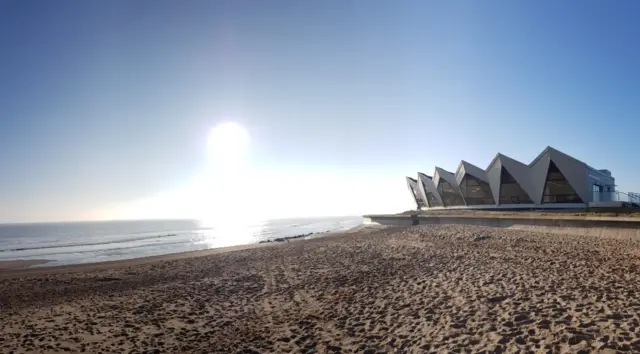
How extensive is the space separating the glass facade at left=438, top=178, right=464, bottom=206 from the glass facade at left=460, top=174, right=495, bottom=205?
3.68 m

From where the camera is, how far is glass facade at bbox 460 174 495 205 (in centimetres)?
4691

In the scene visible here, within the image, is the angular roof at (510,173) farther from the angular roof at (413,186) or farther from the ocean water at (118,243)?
the angular roof at (413,186)

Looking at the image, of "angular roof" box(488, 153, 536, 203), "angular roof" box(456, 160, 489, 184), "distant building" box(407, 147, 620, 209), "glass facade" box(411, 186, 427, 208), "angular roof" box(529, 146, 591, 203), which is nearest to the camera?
"angular roof" box(529, 146, 591, 203)

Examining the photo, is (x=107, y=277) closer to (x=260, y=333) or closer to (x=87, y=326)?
(x=87, y=326)

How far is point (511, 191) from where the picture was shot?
42.9 meters

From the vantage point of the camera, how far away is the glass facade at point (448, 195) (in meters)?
54.9

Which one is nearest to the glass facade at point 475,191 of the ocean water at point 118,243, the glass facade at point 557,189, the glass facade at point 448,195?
the glass facade at point 448,195

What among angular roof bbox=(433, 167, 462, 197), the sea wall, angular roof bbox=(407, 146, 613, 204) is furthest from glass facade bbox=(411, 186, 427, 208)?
the sea wall

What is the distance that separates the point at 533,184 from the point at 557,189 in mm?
2565

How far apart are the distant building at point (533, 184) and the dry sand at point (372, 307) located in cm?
2245

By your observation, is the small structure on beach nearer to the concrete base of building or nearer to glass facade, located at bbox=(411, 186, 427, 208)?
the concrete base of building

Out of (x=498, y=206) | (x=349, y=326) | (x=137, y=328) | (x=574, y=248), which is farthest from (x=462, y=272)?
(x=498, y=206)

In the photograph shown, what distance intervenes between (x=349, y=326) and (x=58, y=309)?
1081cm

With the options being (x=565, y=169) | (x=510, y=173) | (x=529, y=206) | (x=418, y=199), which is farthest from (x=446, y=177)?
(x=418, y=199)
